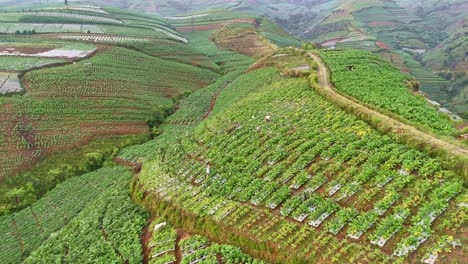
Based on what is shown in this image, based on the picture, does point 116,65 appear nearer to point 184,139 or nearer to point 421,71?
point 184,139

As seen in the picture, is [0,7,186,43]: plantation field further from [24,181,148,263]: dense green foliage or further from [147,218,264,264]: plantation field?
[147,218,264,264]: plantation field

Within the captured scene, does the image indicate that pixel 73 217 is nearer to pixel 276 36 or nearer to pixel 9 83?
pixel 9 83

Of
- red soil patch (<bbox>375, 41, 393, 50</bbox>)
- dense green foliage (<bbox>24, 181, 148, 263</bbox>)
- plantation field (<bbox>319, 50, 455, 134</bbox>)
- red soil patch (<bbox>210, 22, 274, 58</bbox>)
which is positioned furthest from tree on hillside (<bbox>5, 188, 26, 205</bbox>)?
red soil patch (<bbox>375, 41, 393, 50</bbox>)

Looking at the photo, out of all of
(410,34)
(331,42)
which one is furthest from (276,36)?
(410,34)

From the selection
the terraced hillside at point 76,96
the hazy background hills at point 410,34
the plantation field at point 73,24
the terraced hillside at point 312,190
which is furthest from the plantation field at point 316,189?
the plantation field at point 73,24

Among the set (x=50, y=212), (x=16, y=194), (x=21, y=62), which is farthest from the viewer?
(x=21, y=62)

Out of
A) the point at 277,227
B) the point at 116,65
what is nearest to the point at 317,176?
the point at 277,227

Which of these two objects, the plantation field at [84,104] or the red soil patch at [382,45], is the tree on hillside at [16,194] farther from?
the red soil patch at [382,45]
